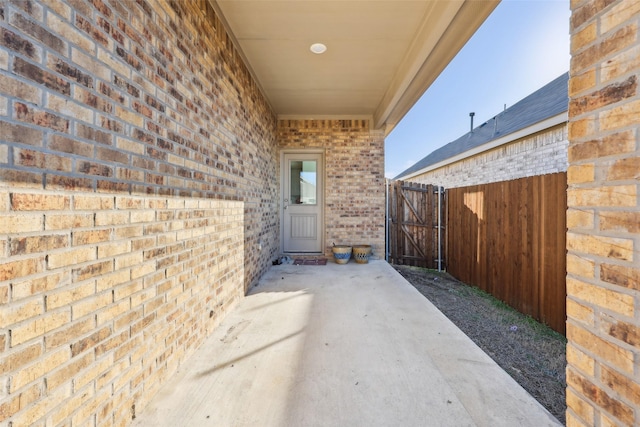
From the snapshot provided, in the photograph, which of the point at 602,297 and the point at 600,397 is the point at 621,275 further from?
the point at 600,397

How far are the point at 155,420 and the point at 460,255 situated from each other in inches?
200

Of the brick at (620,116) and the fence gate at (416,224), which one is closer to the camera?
the brick at (620,116)

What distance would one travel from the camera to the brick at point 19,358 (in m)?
0.86

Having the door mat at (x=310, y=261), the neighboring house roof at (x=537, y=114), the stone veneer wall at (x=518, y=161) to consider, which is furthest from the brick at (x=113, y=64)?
the neighboring house roof at (x=537, y=114)

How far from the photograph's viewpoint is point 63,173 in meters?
1.06

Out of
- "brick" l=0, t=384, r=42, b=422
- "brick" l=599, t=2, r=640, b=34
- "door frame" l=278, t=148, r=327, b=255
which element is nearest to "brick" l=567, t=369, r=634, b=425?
"brick" l=599, t=2, r=640, b=34

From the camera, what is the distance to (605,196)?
2.86 feet

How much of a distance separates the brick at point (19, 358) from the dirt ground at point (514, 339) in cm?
245

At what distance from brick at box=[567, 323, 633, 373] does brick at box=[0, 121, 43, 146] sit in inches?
77.9

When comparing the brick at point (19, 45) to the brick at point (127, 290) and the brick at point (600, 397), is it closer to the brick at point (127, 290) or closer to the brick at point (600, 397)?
the brick at point (127, 290)

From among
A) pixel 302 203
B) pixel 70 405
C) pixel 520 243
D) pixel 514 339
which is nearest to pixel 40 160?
pixel 70 405

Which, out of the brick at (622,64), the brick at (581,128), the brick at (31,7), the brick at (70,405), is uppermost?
the brick at (31,7)

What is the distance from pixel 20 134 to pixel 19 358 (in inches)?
28.8

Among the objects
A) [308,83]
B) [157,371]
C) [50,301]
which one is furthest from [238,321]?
[308,83]
